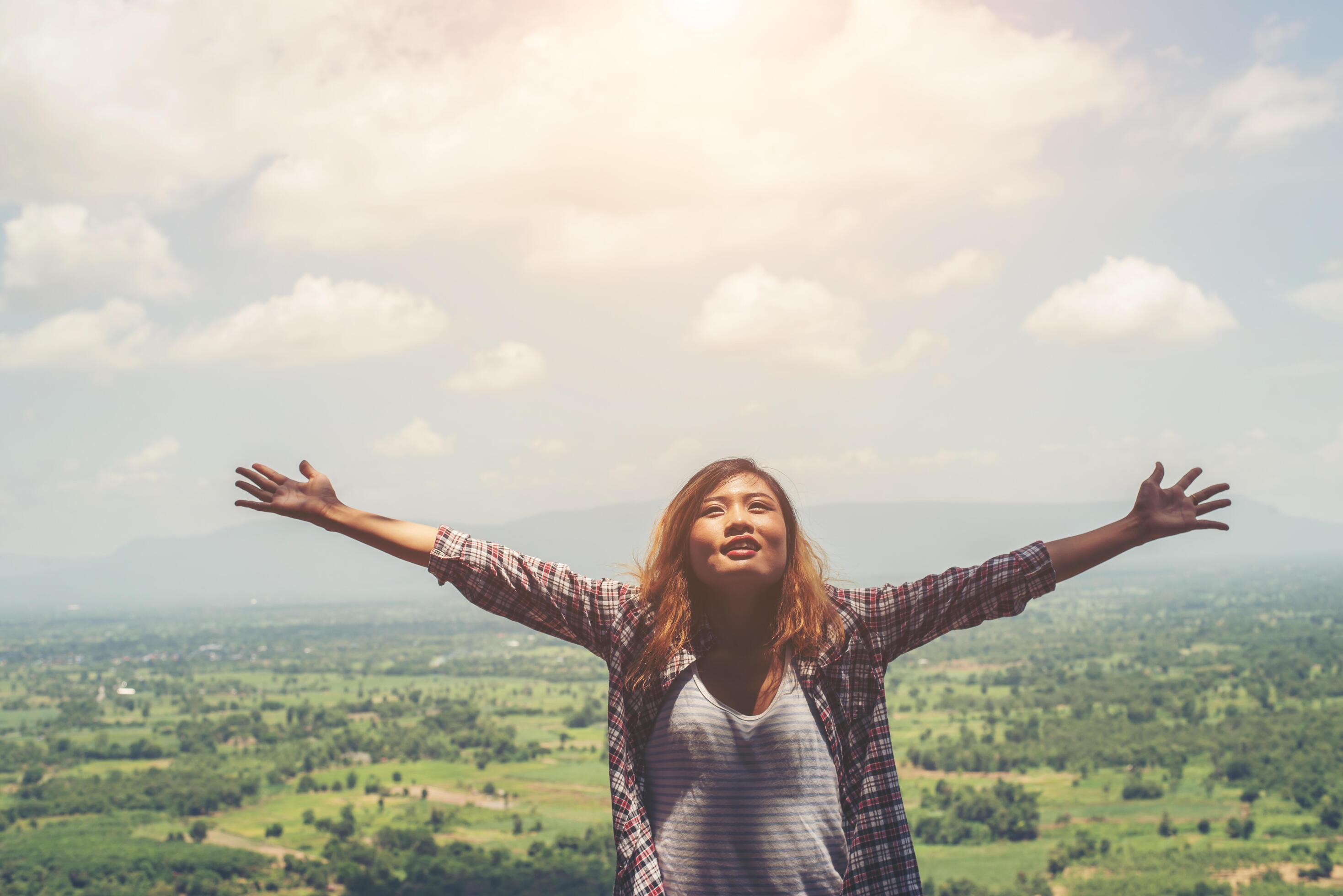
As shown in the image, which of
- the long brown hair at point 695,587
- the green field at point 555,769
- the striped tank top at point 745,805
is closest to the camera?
the striped tank top at point 745,805

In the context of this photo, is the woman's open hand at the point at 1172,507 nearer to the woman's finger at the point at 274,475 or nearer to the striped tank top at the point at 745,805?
the striped tank top at the point at 745,805

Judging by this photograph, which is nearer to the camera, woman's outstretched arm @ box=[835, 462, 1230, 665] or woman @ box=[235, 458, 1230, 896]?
woman @ box=[235, 458, 1230, 896]

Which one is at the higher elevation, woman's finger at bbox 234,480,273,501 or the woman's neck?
woman's finger at bbox 234,480,273,501

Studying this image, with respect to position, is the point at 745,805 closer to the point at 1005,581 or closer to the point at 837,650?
the point at 837,650

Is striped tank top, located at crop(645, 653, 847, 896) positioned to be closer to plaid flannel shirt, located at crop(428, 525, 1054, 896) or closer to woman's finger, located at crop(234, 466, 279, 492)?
plaid flannel shirt, located at crop(428, 525, 1054, 896)

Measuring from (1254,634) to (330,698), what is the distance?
89084 mm

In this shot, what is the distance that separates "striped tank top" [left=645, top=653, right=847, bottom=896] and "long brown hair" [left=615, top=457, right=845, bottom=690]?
11 centimetres

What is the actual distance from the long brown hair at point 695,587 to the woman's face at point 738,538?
0.12ft

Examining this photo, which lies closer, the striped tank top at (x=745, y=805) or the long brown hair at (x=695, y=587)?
the striped tank top at (x=745, y=805)

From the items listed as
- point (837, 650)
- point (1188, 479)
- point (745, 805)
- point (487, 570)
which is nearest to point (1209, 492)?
point (1188, 479)

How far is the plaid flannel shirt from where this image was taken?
76.4 inches

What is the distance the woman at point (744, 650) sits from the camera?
6.23ft

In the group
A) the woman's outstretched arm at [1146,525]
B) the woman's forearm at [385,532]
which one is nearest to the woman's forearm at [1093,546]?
the woman's outstretched arm at [1146,525]

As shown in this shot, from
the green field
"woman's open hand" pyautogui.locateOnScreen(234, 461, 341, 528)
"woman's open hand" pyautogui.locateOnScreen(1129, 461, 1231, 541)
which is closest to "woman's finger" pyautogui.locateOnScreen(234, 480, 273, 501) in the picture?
"woman's open hand" pyautogui.locateOnScreen(234, 461, 341, 528)
